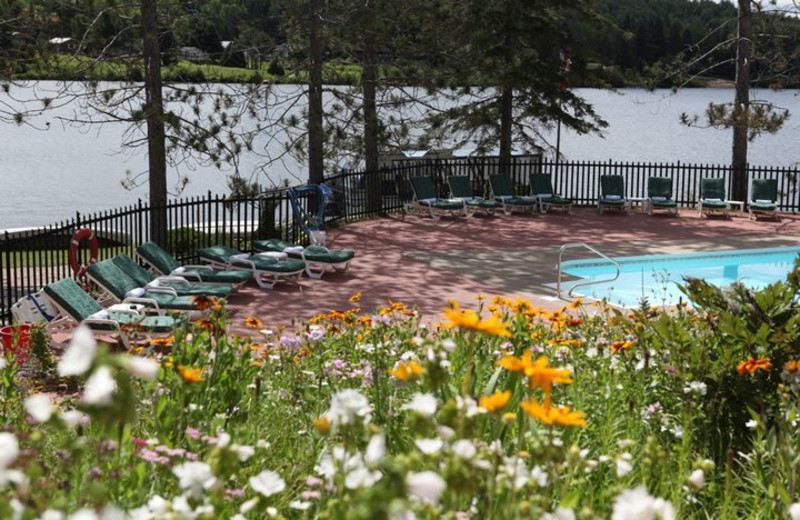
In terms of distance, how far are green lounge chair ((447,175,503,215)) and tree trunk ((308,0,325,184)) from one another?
286 cm

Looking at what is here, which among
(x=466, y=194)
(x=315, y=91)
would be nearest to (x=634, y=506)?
(x=315, y=91)

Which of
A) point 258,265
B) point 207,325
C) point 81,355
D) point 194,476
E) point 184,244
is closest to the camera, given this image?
point 81,355

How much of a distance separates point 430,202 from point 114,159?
37.1 m

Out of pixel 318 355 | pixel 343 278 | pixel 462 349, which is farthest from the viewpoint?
pixel 343 278

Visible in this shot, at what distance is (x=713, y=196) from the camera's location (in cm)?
2277

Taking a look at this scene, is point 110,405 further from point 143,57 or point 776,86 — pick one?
point 776,86

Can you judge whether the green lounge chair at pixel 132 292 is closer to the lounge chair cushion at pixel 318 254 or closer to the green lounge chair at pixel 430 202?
the lounge chair cushion at pixel 318 254

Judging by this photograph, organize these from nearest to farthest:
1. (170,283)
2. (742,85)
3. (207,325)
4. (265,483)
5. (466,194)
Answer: (265,483)
(207,325)
(170,283)
(466,194)
(742,85)

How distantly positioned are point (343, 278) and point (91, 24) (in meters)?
6.65

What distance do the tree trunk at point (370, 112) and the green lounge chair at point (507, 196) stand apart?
2571 mm

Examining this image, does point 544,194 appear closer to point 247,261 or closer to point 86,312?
point 247,261

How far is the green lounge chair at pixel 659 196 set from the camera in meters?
Result: 22.6

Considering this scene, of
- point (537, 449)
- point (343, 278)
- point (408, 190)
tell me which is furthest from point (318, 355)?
point (408, 190)

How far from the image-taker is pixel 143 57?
17.5m
